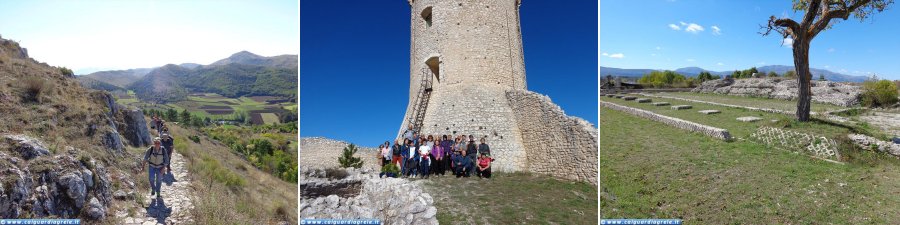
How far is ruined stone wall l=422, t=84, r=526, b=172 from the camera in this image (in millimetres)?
11227

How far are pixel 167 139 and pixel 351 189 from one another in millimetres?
4524

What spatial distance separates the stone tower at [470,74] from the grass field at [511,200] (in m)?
2.26

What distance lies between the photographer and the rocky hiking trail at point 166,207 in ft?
21.7

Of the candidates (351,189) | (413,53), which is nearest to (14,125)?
(351,189)

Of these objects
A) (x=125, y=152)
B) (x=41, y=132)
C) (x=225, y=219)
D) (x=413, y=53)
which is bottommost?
(x=225, y=219)

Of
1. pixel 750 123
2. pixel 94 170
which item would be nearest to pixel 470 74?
pixel 750 123

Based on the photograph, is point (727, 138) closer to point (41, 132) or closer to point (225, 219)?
point (225, 219)

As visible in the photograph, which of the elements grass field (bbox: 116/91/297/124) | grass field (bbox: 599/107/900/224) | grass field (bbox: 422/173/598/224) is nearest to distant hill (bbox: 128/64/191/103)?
grass field (bbox: 116/91/297/124)

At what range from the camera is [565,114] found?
10.2 m

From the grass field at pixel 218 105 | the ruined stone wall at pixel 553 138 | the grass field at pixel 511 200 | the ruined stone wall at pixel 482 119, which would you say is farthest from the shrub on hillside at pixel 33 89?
the grass field at pixel 218 105

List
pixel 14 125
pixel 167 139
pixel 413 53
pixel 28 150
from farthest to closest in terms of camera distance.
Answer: pixel 413 53, pixel 167 139, pixel 14 125, pixel 28 150

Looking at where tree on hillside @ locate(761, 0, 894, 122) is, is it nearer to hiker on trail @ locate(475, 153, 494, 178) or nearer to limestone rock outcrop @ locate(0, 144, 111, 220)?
hiker on trail @ locate(475, 153, 494, 178)

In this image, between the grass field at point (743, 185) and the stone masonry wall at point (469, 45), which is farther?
the stone masonry wall at point (469, 45)

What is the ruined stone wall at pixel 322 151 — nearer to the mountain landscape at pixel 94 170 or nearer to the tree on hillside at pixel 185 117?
the mountain landscape at pixel 94 170
